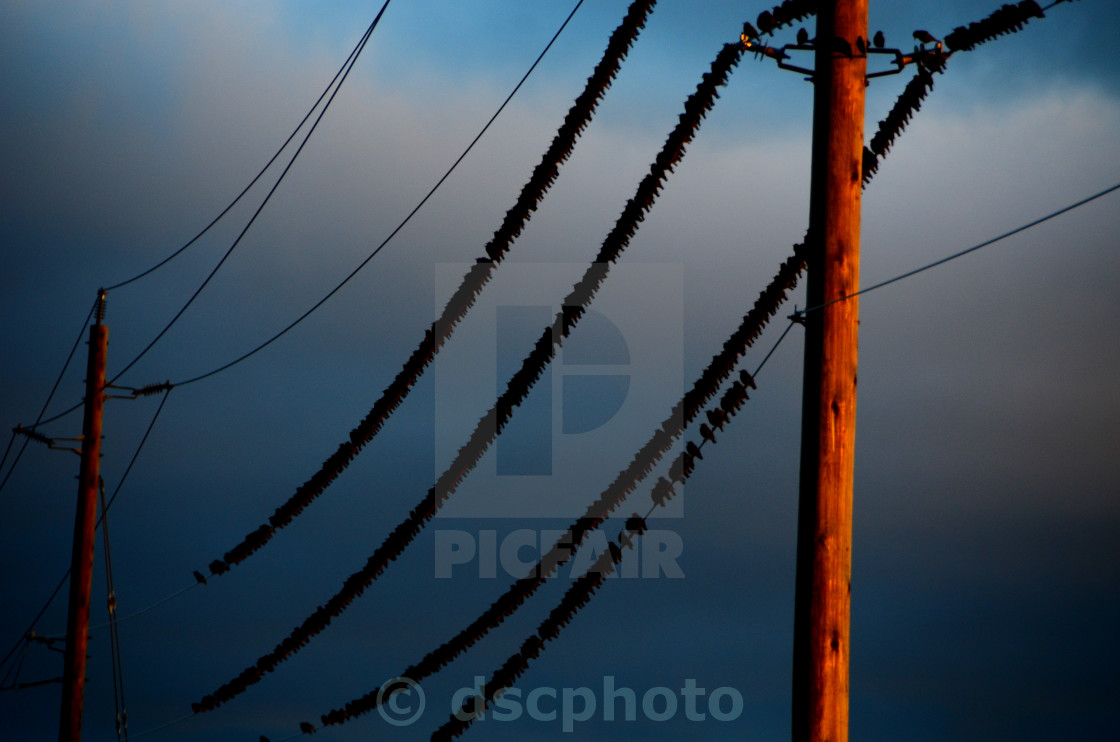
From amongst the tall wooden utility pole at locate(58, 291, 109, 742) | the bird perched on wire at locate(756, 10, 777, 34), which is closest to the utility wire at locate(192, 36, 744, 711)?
the bird perched on wire at locate(756, 10, 777, 34)

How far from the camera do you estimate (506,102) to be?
35.2 feet

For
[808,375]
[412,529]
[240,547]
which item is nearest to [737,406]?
[808,375]

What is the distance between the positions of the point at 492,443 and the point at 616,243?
2.23 metres

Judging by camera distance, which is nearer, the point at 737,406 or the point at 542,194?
the point at 737,406

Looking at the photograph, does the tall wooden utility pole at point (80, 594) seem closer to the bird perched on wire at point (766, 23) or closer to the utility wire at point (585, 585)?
the utility wire at point (585, 585)

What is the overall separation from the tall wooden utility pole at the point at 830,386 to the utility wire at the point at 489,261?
7.35 feet

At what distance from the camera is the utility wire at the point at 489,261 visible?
8.79 meters

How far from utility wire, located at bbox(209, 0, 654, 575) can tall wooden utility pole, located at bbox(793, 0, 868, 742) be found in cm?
224

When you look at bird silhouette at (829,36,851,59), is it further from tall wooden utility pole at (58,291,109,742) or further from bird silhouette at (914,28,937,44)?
tall wooden utility pole at (58,291,109,742)

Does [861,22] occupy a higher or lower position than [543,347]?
higher

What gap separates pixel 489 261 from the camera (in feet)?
31.3

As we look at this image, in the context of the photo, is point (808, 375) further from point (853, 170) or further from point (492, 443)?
point (492, 443)

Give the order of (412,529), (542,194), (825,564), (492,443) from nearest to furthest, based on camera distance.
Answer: (825,564) < (542,194) < (492,443) < (412,529)

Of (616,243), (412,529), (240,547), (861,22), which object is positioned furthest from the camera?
(240,547)
